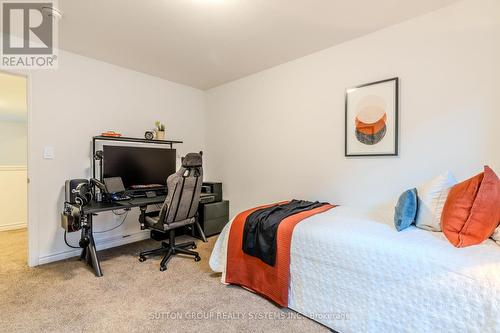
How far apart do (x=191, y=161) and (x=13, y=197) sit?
147 inches

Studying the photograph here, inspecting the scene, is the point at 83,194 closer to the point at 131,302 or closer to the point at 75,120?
the point at 75,120

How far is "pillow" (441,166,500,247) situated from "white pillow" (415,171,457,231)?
171 mm

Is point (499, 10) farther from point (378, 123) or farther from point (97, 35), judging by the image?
point (97, 35)

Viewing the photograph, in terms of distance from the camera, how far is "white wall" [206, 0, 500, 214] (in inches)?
76.5

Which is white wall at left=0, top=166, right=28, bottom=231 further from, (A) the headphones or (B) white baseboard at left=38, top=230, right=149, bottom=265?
(A) the headphones

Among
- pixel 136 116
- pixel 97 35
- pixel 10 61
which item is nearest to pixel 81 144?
pixel 136 116

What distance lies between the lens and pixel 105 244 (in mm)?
3207

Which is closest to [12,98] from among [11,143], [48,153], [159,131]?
[11,143]

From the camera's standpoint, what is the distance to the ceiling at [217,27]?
6.68 feet

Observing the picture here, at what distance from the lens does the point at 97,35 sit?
98.0 inches

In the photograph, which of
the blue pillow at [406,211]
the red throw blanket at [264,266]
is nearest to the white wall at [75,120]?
the red throw blanket at [264,266]

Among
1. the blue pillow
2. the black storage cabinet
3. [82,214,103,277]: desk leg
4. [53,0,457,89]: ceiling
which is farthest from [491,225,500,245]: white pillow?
[82,214,103,277]: desk leg

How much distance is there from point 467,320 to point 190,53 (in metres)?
3.19

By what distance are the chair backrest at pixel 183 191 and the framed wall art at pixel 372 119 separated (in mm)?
1623
